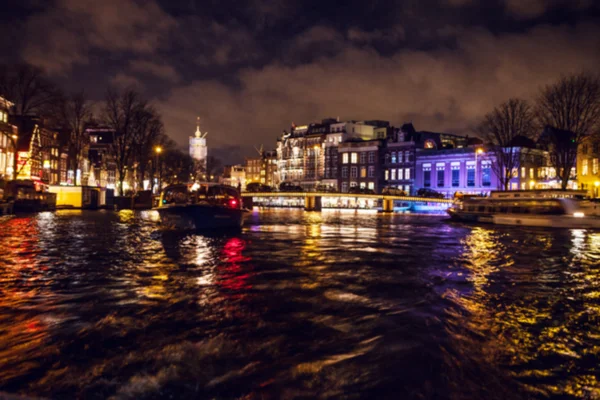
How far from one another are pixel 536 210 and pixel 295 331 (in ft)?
148

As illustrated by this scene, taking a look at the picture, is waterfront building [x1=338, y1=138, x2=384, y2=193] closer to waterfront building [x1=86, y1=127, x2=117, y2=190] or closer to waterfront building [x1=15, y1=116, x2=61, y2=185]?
waterfront building [x1=86, y1=127, x2=117, y2=190]

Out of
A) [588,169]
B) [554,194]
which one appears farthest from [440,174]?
[554,194]

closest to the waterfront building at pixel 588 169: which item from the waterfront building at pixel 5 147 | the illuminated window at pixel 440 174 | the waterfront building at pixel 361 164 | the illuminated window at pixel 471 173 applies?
the illuminated window at pixel 471 173

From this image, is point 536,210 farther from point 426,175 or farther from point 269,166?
point 269,166

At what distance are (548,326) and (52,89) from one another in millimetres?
56922

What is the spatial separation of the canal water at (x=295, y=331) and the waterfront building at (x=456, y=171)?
77.2 metres

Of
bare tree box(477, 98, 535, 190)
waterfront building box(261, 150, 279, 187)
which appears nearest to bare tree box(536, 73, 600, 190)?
bare tree box(477, 98, 535, 190)

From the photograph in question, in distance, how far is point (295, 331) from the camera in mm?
7320

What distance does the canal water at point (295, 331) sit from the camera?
5336 mm

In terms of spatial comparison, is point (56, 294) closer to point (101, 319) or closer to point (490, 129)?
point (101, 319)

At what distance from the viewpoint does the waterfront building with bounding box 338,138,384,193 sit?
111 meters

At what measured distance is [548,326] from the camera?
7.89 meters

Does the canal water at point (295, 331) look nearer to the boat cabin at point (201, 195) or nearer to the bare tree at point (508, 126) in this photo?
the boat cabin at point (201, 195)

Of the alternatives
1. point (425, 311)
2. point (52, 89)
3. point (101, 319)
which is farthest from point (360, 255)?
point (52, 89)
